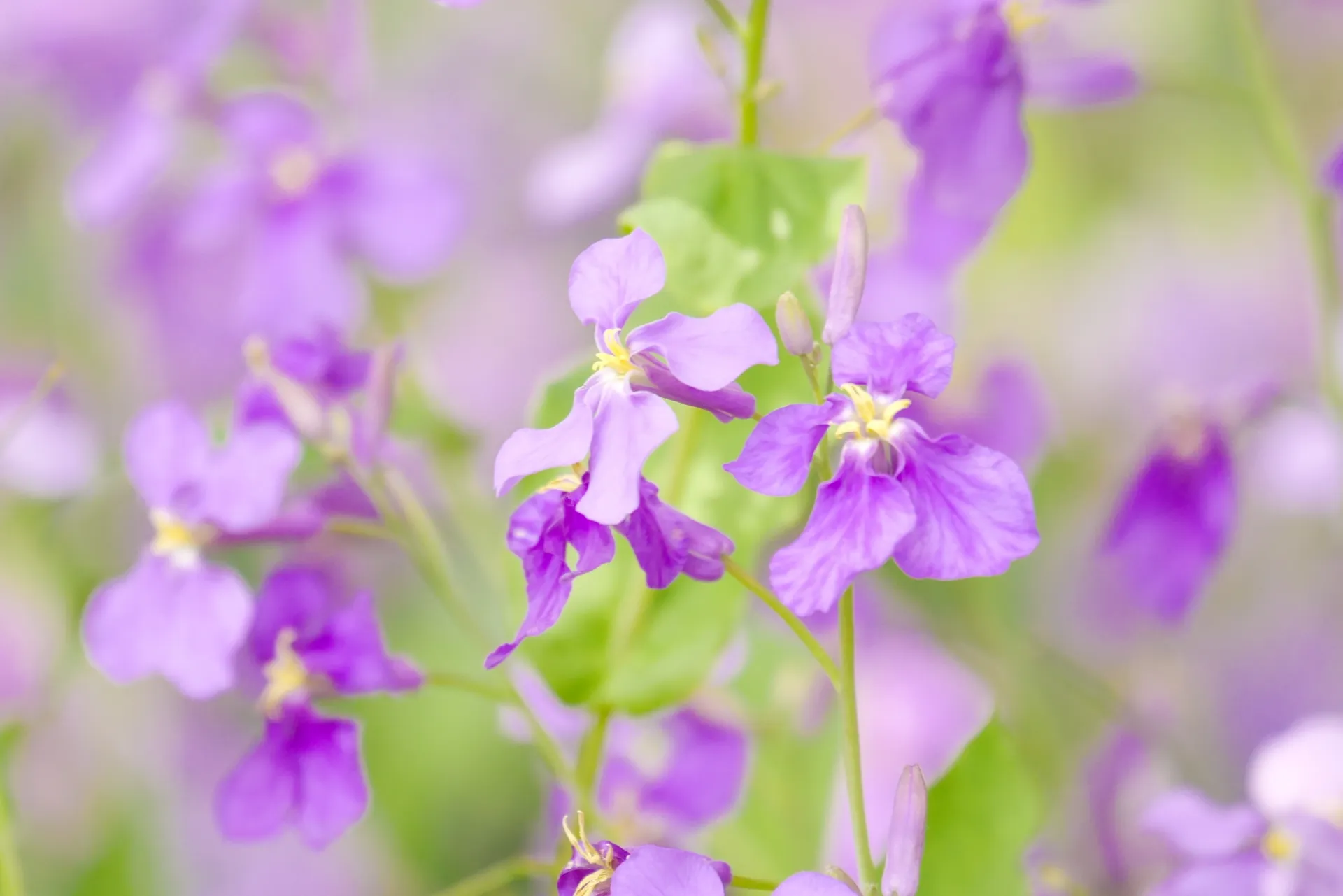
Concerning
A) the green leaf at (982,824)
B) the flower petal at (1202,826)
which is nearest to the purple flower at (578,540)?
the green leaf at (982,824)

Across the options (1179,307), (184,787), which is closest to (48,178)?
(184,787)

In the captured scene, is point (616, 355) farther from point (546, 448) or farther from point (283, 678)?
point (283, 678)

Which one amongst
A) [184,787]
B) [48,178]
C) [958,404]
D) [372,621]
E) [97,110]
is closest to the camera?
[372,621]

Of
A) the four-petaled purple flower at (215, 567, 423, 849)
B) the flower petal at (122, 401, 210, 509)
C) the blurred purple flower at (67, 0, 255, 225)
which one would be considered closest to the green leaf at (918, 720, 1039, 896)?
the four-petaled purple flower at (215, 567, 423, 849)

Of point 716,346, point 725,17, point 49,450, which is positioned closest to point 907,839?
point 716,346

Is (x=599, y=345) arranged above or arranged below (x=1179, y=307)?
above

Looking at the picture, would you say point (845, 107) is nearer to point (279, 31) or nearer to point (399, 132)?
point (399, 132)

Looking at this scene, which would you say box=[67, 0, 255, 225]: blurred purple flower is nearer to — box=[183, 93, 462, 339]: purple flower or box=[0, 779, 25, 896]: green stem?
box=[183, 93, 462, 339]: purple flower
